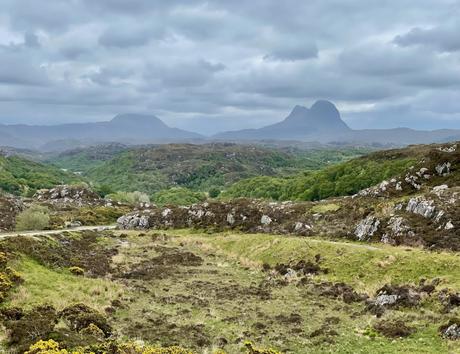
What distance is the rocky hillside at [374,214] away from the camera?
185ft

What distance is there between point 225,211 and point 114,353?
224 feet

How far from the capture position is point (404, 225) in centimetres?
5819

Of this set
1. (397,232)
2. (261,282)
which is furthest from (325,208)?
(261,282)

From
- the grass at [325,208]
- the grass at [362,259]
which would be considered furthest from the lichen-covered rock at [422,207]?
the grass at [325,208]

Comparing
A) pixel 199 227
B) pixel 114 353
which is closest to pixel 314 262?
pixel 114 353

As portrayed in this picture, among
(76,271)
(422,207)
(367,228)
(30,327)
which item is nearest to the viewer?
(30,327)

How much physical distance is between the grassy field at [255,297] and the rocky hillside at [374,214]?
7.80m

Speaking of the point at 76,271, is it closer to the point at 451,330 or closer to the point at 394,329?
the point at 394,329

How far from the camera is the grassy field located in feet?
101

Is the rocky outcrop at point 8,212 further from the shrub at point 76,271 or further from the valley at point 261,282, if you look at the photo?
the shrub at point 76,271

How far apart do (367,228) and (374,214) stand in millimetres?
4019

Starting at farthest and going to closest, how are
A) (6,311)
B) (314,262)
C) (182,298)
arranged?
(314,262) < (182,298) < (6,311)

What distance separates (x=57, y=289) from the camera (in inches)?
1528

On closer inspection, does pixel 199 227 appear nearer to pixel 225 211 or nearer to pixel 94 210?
pixel 225 211
